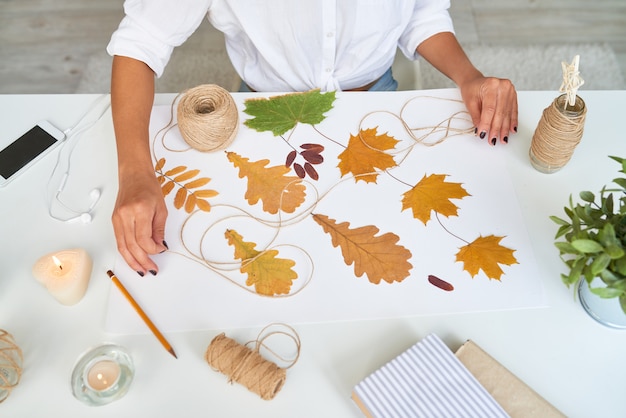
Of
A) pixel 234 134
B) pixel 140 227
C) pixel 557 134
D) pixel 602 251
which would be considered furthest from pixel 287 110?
pixel 602 251

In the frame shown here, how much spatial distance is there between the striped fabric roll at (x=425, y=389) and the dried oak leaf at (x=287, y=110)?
429 mm

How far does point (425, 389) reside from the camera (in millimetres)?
626

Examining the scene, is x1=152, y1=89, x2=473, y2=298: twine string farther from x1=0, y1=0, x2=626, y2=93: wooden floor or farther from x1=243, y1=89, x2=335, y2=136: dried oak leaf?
x1=0, y1=0, x2=626, y2=93: wooden floor

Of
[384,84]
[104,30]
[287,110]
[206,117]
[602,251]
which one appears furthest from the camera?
[104,30]

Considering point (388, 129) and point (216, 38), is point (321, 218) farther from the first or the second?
point (216, 38)

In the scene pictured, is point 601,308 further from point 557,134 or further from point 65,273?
point 65,273

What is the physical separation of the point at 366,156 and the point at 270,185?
161 mm

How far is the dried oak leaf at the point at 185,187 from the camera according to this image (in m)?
0.81

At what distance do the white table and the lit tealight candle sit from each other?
0.7 inches

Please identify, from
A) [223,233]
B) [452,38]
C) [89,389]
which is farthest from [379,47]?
[89,389]

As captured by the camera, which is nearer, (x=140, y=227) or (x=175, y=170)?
(x=140, y=227)

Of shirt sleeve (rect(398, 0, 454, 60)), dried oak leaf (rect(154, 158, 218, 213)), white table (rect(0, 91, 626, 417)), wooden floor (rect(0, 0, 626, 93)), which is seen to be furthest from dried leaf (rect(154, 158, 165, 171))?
wooden floor (rect(0, 0, 626, 93))

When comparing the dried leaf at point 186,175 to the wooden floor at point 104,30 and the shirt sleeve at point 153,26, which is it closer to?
the shirt sleeve at point 153,26

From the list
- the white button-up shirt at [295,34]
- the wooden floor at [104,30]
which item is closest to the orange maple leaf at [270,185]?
the white button-up shirt at [295,34]
